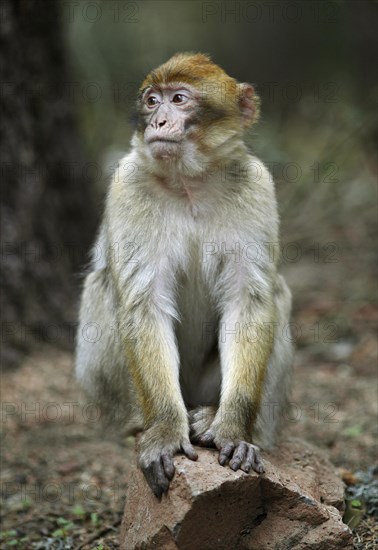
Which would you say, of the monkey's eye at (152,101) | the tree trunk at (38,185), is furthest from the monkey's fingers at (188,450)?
the tree trunk at (38,185)

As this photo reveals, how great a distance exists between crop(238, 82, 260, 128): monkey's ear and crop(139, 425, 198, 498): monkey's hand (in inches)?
93.2

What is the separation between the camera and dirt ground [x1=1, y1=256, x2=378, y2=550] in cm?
616

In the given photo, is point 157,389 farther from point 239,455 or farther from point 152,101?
point 152,101

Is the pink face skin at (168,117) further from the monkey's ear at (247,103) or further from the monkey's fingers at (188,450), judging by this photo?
the monkey's fingers at (188,450)

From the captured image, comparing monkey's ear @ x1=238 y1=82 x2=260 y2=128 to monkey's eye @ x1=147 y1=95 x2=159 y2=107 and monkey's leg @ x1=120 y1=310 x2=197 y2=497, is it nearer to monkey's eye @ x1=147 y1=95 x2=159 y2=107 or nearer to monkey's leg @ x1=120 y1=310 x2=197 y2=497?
monkey's eye @ x1=147 y1=95 x2=159 y2=107

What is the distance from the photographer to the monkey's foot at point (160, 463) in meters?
4.64

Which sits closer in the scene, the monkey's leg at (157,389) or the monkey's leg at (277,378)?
the monkey's leg at (157,389)

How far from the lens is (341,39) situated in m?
16.0

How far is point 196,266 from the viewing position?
5.67m

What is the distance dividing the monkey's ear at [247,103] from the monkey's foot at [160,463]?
8.05 ft

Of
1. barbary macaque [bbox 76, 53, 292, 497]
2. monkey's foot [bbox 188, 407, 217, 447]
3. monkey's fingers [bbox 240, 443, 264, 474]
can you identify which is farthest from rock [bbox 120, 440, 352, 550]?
barbary macaque [bbox 76, 53, 292, 497]

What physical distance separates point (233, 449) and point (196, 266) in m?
1.40

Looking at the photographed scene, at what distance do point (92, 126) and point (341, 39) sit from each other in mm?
5520

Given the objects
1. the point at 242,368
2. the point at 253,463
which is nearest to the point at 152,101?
the point at 242,368
